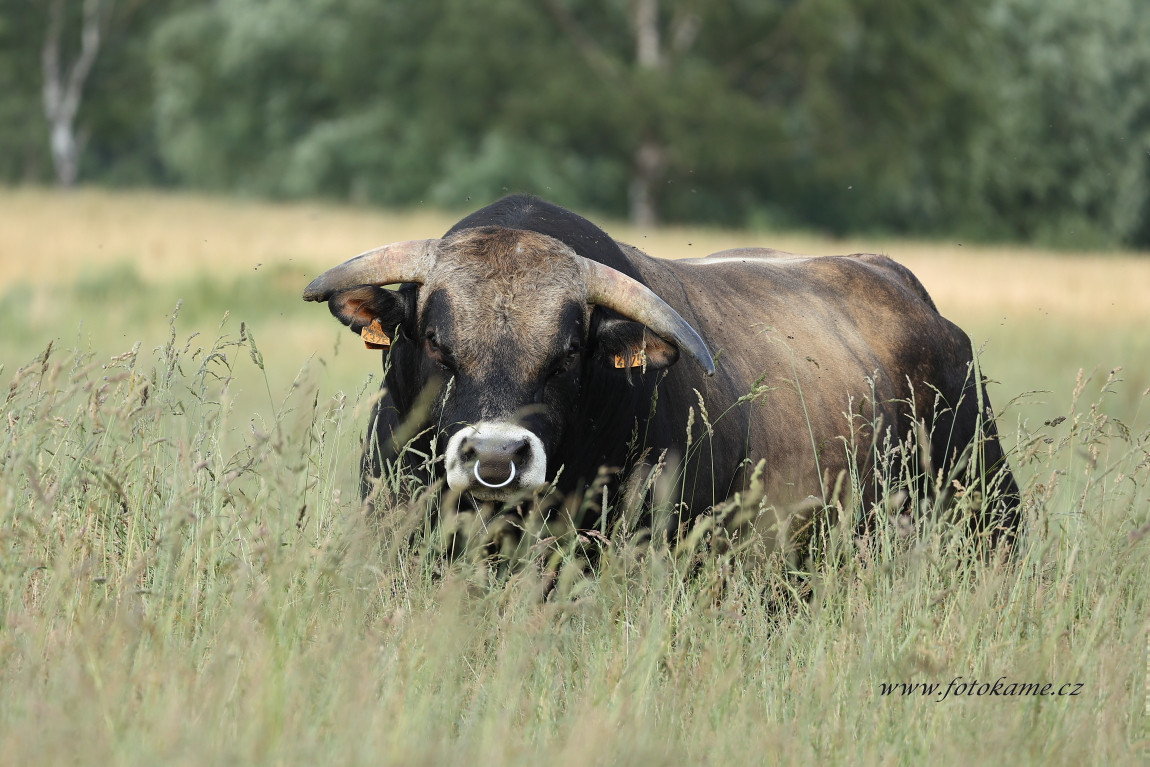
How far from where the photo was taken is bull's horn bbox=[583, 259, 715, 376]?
439cm

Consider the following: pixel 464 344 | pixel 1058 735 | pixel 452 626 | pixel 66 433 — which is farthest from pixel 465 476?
pixel 1058 735

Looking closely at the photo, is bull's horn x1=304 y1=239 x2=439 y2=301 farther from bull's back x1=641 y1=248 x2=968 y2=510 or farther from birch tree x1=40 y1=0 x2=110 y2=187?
birch tree x1=40 y1=0 x2=110 y2=187

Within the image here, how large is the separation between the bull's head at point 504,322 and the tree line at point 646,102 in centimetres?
2819

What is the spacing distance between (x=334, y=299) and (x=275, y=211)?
2159 centimetres

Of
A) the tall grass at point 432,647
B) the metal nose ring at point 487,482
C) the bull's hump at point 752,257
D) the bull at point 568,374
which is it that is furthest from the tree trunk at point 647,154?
the metal nose ring at point 487,482

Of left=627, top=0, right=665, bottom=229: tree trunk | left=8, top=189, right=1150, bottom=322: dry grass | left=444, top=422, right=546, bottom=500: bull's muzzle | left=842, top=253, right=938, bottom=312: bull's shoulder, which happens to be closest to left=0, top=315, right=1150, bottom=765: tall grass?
left=444, top=422, right=546, bottom=500: bull's muzzle

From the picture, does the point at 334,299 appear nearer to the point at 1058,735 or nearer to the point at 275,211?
the point at 1058,735

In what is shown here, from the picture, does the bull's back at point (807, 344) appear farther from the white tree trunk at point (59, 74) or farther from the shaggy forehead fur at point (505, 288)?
the white tree trunk at point (59, 74)

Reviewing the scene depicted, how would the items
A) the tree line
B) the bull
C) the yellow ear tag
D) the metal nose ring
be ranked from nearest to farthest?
the metal nose ring, the bull, the yellow ear tag, the tree line

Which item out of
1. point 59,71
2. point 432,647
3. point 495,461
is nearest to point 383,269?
point 495,461

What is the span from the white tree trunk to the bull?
124 ft

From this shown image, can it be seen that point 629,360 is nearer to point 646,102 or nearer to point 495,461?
point 495,461

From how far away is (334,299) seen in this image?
4625 millimetres

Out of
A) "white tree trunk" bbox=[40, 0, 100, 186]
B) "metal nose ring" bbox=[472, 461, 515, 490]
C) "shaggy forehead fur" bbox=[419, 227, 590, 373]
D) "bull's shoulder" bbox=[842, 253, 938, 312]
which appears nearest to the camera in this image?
"metal nose ring" bbox=[472, 461, 515, 490]
